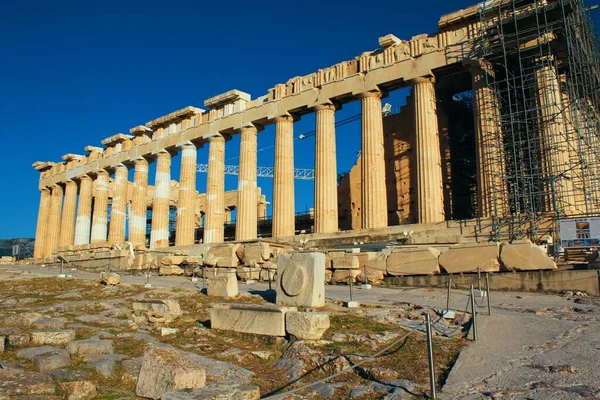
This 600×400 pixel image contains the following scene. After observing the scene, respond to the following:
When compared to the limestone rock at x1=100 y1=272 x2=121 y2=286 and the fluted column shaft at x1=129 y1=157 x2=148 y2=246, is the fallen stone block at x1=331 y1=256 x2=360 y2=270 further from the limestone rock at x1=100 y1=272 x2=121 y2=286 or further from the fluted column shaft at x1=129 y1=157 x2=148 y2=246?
the fluted column shaft at x1=129 y1=157 x2=148 y2=246

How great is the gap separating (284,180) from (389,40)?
904cm

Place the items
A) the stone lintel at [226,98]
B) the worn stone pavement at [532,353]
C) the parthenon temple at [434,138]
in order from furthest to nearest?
the stone lintel at [226,98] < the parthenon temple at [434,138] < the worn stone pavement at [532,353]

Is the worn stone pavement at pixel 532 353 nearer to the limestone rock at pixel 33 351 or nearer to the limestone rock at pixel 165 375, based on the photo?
the limestone rock at pixel 165 375

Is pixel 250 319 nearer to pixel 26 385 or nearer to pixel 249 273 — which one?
pixel 26 385

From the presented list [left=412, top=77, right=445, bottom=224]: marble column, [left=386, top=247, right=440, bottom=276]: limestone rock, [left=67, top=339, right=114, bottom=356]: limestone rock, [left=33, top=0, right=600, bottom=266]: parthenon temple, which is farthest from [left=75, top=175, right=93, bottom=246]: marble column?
[left=67, top=339, right=114, bottom=356]: limestone rock

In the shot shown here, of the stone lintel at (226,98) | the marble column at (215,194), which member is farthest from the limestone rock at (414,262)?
the stone lintel at (226,98)

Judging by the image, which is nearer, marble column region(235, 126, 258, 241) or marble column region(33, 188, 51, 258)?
marble column region(235, 126, 258, 241)

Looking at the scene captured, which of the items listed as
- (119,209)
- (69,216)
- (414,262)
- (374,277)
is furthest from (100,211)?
(414,262)

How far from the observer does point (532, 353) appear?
732 centimetres

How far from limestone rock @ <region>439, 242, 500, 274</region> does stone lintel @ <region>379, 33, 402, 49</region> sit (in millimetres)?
13162

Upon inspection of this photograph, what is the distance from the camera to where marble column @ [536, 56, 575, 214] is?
1995 centimetres

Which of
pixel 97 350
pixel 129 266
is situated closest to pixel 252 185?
pixel 129 266

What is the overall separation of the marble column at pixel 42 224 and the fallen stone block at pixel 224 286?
37.0 m

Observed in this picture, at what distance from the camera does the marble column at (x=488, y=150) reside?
21203 millimetres
